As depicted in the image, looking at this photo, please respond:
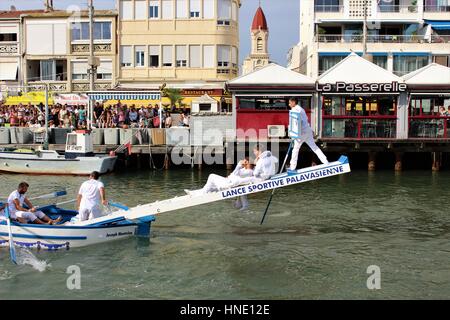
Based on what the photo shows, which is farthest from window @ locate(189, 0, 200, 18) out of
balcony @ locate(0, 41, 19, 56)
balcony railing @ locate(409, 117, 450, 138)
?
balcony railing @ locate(409, 117, 450, 138)

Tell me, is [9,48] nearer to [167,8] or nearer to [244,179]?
[167,8]

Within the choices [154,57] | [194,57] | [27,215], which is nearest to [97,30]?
[154,57]

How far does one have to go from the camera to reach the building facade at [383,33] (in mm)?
54688

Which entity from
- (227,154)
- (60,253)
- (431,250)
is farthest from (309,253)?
(227,154)

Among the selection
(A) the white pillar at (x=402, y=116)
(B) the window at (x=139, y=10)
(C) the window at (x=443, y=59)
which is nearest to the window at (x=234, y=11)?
(B) the window at (x=139, y=10)

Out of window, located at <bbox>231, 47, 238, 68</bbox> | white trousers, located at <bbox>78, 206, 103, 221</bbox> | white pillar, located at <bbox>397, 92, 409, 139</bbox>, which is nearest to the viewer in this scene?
white trousers, located at <bbox>78, 206, 103, 221</bbox>

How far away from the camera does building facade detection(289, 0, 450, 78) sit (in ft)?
179

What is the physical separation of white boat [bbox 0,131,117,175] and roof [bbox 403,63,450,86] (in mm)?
16927

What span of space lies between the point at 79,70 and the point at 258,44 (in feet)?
65.9

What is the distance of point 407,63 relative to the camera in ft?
181

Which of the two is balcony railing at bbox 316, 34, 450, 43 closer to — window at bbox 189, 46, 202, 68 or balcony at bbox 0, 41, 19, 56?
window at bbox 189, 46, 202, 68

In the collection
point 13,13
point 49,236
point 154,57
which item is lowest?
point 49,236
